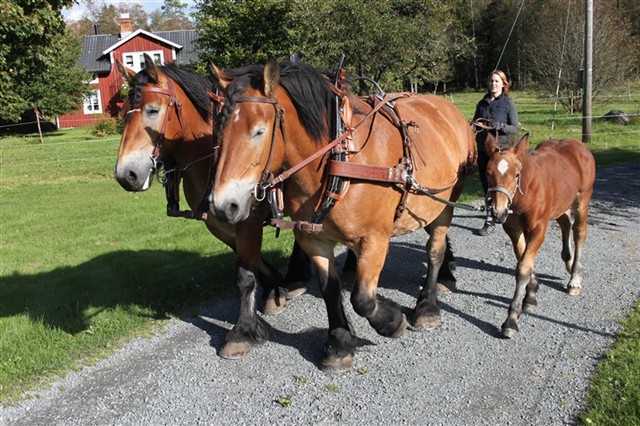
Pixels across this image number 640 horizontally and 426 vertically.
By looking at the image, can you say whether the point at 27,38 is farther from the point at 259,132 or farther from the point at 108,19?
the point at 108,19

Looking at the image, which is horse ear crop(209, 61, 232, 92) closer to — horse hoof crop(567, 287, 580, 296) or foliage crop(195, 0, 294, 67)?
horse hoof crop(567, 287, 580, 296)

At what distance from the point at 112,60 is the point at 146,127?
138 ft

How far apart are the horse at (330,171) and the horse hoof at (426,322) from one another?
1.60ft

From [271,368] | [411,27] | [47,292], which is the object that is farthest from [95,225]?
[411,27]

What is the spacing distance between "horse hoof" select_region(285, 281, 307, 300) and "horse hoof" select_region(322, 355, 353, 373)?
168 cm

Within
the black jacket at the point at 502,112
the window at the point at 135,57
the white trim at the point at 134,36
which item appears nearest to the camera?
the black jacket at the point at 502,112

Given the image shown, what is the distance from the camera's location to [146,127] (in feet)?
13.1

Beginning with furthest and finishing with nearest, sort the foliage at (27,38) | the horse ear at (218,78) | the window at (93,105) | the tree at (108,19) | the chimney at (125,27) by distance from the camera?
the tree at (108,19) < the chimney at (125,27) < the window at (93,105) < the foliage at (27,38) < the horse ear at (218,78)

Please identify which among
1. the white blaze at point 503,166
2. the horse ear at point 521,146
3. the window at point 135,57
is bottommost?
the white blaze at point 503,166

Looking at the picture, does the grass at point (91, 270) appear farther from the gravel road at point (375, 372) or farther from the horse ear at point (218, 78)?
the horse ear at point (218, 78)

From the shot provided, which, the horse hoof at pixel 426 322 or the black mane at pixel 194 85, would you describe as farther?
the horse hoof at pixel 426 322

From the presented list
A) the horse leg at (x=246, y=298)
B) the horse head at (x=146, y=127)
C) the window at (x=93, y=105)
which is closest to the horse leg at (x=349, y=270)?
the horse leg at (x=246, y=298)

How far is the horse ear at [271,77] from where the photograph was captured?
10.1 feet

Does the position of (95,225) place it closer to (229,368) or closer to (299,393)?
(229,368)
